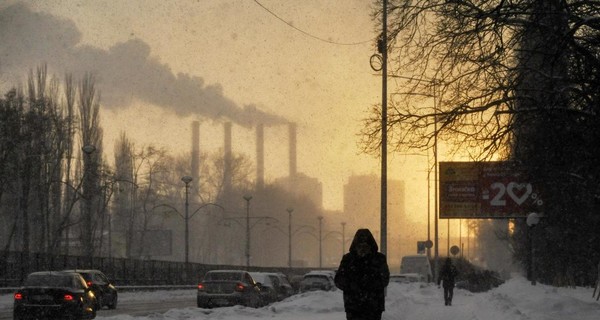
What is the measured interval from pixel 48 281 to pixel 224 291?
8.63 metres

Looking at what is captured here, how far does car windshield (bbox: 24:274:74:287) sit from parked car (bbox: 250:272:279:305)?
12.2 metres

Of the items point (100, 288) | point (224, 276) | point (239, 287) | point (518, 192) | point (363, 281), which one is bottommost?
point (100, 288)

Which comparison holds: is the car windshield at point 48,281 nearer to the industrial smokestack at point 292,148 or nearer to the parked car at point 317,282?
the parked car at point 317,282

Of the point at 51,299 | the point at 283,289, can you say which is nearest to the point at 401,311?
the point at 51,299

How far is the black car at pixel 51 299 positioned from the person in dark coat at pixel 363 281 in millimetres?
13446

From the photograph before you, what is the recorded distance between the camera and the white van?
230 ft

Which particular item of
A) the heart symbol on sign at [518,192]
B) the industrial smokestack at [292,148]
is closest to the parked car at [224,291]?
the heart symbol on sign at [518,192]

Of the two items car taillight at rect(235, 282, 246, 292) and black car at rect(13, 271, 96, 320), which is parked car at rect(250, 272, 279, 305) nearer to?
car taillight at rect(235, 282, 246, 292)

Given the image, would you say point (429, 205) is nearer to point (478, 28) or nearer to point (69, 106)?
point (69, 106)

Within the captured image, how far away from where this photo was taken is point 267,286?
37.8m

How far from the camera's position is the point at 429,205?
74188 mm

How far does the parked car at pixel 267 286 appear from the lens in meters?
36.8

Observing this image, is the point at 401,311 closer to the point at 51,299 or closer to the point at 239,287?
the point at 239,287

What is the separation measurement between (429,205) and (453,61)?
52880mm
